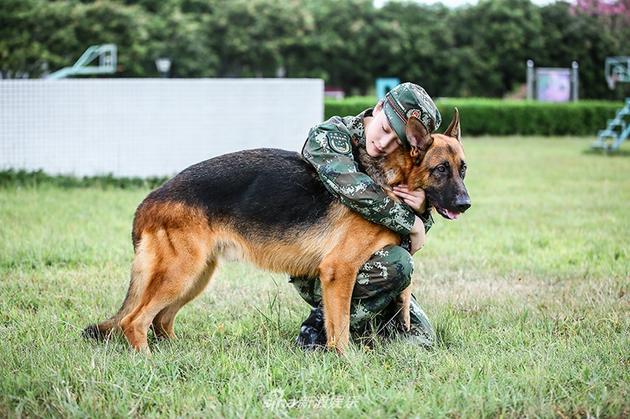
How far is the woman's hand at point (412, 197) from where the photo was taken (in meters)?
4.63

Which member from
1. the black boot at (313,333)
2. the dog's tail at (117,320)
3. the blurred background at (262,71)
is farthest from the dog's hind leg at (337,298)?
the blurred background at (262,71)

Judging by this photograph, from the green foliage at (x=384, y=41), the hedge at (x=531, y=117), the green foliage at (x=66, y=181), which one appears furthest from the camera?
the green foliage at (x=384, y=41)

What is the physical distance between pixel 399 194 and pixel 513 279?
2.67m

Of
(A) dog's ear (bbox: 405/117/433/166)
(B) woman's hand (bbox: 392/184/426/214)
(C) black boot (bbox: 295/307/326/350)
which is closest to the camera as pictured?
(A) dog's ear (bbox: 405/117/433/166)

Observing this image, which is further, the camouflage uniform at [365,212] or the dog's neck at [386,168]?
the dog's neck at [386,168]

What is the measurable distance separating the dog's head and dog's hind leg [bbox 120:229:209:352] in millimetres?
1274

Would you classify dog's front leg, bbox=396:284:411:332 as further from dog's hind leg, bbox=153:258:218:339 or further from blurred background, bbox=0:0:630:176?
blurred background, bbox=0:0:630:176

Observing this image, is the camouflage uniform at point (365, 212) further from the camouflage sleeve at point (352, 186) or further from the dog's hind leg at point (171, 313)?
the dog's hind leg at point (171, 313)

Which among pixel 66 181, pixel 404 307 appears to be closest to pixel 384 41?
pixel 66 181

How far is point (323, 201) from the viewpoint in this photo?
185 inches

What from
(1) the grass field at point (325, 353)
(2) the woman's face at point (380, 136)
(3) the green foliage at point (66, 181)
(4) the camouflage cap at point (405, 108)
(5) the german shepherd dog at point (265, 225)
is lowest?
(3) the green foliage at point (66, 181)

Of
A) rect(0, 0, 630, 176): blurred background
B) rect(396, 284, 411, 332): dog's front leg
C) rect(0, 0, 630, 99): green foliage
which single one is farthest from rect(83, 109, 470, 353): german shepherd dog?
rect(0, 0, 630, 99): green foliage

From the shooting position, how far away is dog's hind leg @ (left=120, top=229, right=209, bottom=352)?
4.57m

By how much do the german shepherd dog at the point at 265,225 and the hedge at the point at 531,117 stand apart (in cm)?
2472
